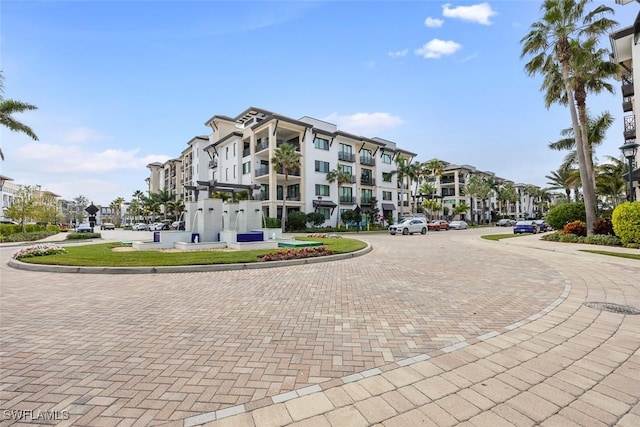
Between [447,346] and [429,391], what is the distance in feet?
4.18

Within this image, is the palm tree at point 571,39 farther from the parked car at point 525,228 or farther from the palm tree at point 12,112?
the palm tree at point 12,112

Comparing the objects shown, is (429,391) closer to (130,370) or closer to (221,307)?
(130,370)

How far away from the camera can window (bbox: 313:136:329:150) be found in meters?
42.9

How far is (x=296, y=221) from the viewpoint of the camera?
3816 cm

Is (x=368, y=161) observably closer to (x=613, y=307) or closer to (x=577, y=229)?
(x=577, y=229)

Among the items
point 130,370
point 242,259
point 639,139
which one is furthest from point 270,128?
point 130,370

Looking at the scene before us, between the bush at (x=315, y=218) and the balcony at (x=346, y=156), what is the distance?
1090cm

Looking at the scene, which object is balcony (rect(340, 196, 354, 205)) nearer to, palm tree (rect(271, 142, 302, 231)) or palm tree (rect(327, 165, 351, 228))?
palm tree (rect(327, 165, 351, 228))

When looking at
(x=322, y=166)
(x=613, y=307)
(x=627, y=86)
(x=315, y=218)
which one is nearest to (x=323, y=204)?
(x=315, y=218)

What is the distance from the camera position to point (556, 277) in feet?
28.4

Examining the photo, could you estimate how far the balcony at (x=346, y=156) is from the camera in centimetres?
4596

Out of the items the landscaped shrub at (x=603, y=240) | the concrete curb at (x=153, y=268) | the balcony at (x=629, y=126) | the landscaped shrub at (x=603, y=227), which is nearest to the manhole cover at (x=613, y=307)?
the concrete curb at (x=153, y=268)

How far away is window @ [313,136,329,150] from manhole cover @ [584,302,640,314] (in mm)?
39060

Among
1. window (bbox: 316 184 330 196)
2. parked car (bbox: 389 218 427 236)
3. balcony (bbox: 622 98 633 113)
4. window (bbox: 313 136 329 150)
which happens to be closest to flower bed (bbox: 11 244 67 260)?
parked car (bbox: 389 218 427 236)
